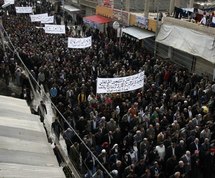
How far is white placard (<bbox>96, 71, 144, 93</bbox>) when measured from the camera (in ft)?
47.1

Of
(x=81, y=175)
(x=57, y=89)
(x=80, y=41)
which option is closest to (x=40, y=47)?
(x=80, y=41)

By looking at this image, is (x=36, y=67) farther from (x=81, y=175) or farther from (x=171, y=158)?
(x=171, y=158)

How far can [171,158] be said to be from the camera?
11375 millimetres

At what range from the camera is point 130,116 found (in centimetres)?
1394

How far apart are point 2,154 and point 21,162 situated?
0.43m

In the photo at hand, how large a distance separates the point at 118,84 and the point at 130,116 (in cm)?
126

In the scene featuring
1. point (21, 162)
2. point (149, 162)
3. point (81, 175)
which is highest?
point (21, 162)

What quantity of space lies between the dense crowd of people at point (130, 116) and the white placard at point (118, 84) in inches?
24.0

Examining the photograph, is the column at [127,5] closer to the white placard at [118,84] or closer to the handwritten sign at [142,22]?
the handwritten sign at [142,22]

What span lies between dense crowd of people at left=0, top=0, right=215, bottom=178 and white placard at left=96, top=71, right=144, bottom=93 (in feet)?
2.00

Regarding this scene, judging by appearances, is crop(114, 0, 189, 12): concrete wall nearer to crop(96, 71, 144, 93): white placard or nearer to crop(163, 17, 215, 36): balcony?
crop(163, 17, 215, 36): balcony

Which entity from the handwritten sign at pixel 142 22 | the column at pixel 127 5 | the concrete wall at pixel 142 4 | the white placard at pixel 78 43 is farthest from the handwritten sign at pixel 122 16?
the white placard at pixel 78 43

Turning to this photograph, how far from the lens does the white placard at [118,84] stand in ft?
47.1

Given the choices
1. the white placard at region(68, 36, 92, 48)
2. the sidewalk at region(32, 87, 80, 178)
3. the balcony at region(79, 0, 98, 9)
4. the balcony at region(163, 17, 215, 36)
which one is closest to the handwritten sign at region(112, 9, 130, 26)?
the balcony at region(163, 17, 215, 36)
